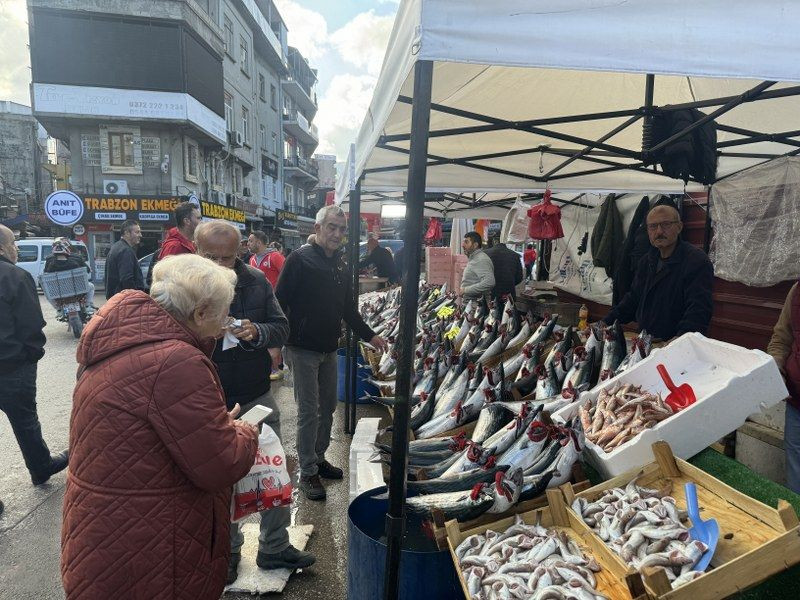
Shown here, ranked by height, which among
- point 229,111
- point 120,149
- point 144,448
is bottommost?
point 144,448

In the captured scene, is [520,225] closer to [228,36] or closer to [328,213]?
[328,213]

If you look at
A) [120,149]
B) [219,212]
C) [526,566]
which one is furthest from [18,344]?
[120,149]

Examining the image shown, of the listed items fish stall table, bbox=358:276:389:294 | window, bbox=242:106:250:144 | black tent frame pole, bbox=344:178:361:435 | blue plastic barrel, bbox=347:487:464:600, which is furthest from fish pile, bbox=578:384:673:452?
window, bbox=242:106:250:144

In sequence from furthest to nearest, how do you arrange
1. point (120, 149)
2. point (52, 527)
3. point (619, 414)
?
point (120, 149)
point (52, 527)
point (619, 414)

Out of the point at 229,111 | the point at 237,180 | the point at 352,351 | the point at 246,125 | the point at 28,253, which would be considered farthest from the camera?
the point at 246,125

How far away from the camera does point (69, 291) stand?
999 centimetres

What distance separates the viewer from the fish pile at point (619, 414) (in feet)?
7.86

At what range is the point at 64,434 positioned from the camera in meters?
5.22

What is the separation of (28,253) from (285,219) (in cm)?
1926

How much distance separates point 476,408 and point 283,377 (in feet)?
15.8

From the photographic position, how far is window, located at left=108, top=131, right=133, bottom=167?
21.6 m

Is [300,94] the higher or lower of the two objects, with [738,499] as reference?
higher

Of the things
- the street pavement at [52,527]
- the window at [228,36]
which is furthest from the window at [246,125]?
the street pavement at [52,527]

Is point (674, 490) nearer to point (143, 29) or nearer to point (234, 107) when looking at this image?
point (143, 29)
